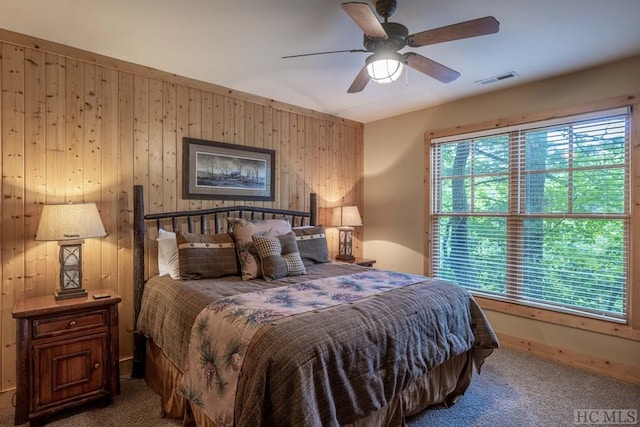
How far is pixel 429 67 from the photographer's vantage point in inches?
92.2

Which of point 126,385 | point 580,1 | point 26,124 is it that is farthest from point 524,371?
point 26,124

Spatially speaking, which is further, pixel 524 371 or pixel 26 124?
pixel 524 371

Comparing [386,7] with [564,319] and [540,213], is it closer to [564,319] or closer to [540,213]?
[540,213]

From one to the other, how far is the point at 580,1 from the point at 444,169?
2109 mm

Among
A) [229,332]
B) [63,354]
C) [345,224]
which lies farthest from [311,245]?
[63,354]

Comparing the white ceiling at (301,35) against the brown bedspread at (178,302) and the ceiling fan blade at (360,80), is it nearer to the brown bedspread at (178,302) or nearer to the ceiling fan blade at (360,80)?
the ceiling fan blade at (360,80)

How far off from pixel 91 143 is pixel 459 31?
274cm

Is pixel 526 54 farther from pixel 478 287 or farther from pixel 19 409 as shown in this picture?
pixel 19 409

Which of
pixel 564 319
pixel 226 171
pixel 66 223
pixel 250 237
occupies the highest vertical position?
pixel 226 171

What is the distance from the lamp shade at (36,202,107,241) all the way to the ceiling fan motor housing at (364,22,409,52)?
2.18 metres

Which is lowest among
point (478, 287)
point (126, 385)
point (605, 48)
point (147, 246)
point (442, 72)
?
point (126, 385)

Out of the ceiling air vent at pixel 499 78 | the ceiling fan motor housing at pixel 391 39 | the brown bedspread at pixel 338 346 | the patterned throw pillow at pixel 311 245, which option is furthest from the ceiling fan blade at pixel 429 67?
the patterned throw pillow at pixel 311 245

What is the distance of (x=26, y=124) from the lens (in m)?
2.43

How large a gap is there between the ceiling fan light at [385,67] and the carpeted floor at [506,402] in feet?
7.19
